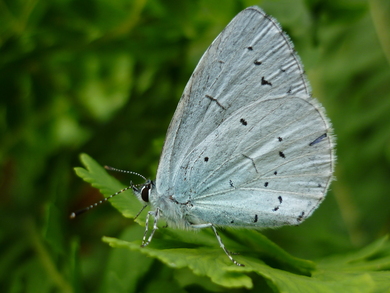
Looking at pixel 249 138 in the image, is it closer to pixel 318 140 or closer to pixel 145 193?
pixel 318 140

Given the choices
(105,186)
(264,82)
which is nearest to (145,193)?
(105,186)

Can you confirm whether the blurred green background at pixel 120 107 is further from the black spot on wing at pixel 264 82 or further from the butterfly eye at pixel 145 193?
the black spot on wing at pixel 264 82

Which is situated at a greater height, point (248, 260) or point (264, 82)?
point (264, 82)

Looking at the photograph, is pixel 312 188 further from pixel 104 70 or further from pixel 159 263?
pixel 104 70

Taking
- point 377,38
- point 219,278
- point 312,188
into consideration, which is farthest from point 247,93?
point 377,38

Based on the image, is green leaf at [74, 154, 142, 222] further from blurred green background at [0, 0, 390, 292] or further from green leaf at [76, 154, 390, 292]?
blurred green background at [0, 0, 390, 292]

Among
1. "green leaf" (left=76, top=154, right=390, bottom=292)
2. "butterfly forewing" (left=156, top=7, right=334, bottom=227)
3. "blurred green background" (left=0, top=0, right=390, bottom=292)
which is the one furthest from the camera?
"blurred green background" (left=0, top=0, right=390, bottom=292)

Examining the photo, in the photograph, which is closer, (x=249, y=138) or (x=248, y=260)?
(x=248, y=260)

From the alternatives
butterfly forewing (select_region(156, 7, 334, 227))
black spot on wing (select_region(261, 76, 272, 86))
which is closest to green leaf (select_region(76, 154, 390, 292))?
butterfly forewing (select_region(156, 7, 334, 227))

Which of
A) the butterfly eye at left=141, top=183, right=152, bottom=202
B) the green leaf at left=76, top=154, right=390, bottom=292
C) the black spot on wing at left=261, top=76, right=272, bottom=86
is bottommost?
the green leaf at left=76, top=154, right=390, bottom=292
